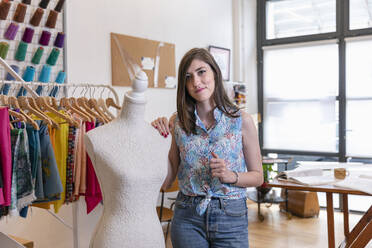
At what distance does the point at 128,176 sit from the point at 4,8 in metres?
2.02

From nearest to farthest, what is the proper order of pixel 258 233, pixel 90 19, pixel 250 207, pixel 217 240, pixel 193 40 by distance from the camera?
pixel 217 240, pixel 90 19, pixel 258 233, pixel 193 40, pixel 250 207

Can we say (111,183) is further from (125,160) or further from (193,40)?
(193,40)

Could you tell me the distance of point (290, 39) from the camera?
17.5ft

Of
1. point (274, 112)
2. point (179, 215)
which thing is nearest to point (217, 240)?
point (179, 215)

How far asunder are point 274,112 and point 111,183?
14.6 ft

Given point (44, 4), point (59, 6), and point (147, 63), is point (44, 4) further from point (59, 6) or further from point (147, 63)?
point (147, 63)

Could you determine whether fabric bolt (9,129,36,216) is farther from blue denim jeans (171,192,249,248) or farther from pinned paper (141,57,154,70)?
pinned paper (141,57,154,70)

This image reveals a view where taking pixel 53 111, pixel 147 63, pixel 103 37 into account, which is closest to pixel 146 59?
pixel 147 63

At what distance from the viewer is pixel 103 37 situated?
3518mm

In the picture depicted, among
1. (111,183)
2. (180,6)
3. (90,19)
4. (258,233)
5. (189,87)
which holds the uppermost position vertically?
(180,6)

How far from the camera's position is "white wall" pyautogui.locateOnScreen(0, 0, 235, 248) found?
309 cm

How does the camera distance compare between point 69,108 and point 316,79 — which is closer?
point 69,108

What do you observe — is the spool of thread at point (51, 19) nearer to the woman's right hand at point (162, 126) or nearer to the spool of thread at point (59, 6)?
the spool of thread at point (59, 6)

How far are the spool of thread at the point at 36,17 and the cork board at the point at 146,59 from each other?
2.50ft
